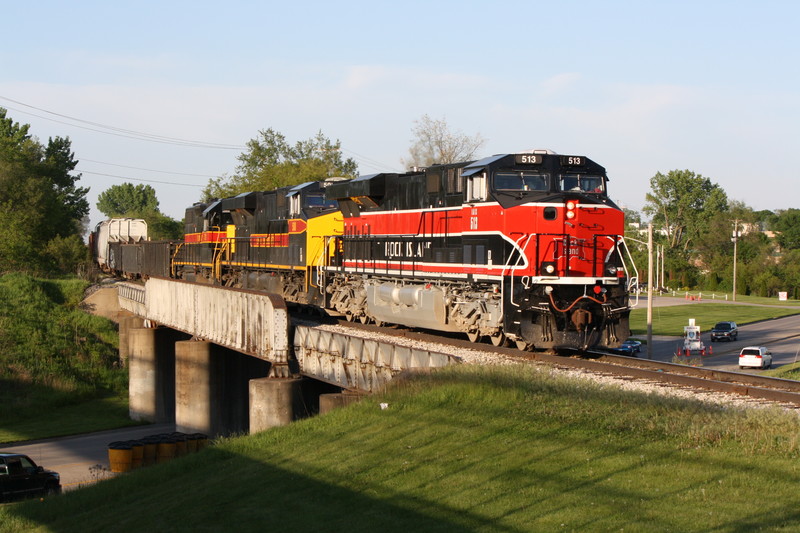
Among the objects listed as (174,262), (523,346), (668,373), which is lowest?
(668,373)

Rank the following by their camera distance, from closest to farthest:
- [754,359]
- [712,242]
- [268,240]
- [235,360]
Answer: [268,240]
[235,360]
[754,359]
[712,242]

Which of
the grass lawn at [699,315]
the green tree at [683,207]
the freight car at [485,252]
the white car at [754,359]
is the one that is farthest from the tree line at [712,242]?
the freight car at [485,252]

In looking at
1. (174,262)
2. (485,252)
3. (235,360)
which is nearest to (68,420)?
(235,360)

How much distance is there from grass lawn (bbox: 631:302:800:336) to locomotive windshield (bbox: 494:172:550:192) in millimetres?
43285

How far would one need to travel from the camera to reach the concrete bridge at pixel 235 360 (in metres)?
17.9

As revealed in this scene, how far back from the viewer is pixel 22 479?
20828 mm

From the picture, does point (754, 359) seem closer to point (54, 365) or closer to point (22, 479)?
point (22, 479)

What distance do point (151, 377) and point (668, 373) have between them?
2839 cm

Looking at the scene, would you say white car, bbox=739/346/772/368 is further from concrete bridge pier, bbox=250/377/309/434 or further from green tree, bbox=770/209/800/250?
green tree, bbox=770/209/800/250

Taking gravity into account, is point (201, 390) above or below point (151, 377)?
above

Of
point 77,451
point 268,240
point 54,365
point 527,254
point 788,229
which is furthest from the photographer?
point 788,229

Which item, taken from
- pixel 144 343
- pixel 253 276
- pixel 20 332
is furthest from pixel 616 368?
pixel 20 332

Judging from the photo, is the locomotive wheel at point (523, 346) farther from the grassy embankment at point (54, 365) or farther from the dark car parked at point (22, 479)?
the grassy embankment at point (54, 365)

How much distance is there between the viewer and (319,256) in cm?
2672
